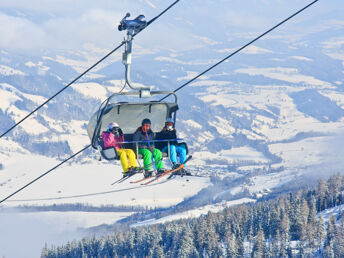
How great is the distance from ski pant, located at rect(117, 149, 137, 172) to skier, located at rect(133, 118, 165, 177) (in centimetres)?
55

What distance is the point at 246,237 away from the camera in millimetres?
119438

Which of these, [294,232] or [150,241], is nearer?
[294,232]

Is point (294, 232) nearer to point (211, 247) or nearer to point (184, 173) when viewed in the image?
point (211, 247)

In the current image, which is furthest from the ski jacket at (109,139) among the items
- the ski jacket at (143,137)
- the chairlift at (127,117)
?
the ski jacket at (143,137)

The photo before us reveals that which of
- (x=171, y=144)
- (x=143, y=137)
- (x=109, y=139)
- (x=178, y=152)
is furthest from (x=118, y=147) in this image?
(x=178, y=152)

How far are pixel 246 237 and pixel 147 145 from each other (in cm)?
9625

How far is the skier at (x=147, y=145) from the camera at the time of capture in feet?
84.2

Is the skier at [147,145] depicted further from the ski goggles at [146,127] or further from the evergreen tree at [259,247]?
the evergreen tree at [259,247]

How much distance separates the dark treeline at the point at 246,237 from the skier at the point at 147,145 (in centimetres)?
8741

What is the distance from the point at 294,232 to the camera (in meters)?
118

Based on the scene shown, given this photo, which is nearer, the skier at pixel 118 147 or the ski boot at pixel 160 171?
the ski boot at pixel 160 171

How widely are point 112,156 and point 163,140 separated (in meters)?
2.26

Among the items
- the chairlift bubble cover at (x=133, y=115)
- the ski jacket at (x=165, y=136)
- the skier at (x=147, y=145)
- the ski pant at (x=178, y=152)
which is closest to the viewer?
the chairlift bubble cover at (x=133, y=115)

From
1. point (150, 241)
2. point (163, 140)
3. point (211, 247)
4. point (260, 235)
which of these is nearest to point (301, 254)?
point (260, 235)
